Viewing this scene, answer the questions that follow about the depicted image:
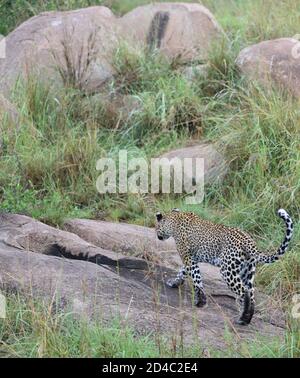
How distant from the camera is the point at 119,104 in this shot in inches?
445

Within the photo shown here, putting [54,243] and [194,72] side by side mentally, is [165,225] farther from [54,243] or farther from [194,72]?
[194,72]

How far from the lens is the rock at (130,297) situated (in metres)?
7.09

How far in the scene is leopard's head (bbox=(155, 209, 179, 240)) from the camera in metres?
8.39

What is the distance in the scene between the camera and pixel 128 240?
8828mm

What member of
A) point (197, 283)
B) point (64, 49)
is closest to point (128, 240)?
point (197, 283)

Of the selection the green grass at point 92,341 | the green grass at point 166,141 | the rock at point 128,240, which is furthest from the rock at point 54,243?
the green grass at point 92,341

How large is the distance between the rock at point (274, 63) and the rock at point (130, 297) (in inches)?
126

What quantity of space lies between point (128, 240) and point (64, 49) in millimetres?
3366

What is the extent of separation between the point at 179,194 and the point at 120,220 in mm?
666

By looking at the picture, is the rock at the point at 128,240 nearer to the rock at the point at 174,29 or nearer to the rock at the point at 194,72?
the rock at the point at 194,72

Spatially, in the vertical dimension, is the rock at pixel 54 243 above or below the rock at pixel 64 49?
below

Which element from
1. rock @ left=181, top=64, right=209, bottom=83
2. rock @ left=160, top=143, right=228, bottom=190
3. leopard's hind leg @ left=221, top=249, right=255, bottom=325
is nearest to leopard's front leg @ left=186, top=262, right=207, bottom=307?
leopard's hind leg @ left=221, top=249, right=255, bottom=325

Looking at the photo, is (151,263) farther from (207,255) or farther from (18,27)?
(18,27)

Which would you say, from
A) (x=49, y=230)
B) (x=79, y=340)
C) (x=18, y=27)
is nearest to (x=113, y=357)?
(x=79, y=340)
